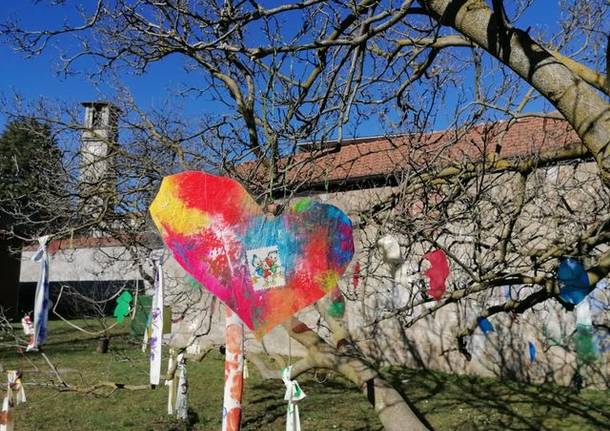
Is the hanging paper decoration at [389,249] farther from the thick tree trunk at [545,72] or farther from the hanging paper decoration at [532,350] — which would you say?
the hanging paper decoration at [532,350]

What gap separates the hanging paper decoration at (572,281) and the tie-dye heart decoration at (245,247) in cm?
158

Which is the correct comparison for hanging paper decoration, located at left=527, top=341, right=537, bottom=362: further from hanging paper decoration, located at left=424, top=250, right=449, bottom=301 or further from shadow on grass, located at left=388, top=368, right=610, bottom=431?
hanging paper decoration, located at left=424, top=250, right=449, bottom=301

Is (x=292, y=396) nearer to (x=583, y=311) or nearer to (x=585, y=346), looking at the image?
(x=583, y=311)

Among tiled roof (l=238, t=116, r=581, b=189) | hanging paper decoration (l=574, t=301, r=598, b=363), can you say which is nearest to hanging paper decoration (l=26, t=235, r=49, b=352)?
tiled roof (l=238, t=116, r=581, b=189)

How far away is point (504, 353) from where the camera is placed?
10.1 m

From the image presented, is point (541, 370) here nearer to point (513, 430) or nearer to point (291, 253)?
point (513, 430)

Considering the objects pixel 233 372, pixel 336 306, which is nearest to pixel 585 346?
pixel 336 306

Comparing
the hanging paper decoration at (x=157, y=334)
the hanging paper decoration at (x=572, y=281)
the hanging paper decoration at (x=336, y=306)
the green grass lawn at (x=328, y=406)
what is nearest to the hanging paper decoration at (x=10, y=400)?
the green grass lawn at (x=328, y=406)

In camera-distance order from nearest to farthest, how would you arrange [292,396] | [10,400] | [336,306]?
[292,396]
[336,306]
[10,400]

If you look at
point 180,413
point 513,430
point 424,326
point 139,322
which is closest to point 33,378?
point 139,322

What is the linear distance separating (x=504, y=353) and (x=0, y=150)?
22.9 meters

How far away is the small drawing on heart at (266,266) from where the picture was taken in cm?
258

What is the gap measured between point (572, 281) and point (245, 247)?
2028 millimetres

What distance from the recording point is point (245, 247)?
2.60 metres
